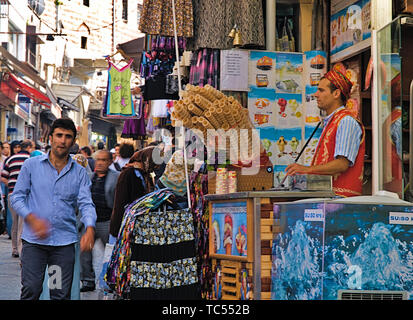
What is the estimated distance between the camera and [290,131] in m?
8.68

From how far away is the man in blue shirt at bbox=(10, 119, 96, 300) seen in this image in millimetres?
5773

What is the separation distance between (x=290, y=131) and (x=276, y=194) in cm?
336

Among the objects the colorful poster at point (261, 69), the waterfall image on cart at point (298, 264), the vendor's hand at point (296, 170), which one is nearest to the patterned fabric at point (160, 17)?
the colorful poster at point (261, 69)

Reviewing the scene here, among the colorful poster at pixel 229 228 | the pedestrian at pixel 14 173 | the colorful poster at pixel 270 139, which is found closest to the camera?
the colorful poster at pixel 229 228

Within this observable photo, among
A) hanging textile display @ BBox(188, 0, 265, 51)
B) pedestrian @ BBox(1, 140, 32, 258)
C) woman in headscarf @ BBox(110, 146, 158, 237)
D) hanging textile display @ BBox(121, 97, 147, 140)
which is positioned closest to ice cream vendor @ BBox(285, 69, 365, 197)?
hanging textile display @ BBox(188, 0, 265, 51)

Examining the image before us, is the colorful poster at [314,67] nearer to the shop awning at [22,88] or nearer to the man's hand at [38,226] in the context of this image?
the man's hand at [38,226]

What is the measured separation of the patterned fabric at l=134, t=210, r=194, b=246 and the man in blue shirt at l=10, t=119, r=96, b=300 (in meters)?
0.56

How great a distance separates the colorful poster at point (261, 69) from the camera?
27.8ft

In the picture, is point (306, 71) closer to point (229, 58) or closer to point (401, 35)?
point (229, 58)

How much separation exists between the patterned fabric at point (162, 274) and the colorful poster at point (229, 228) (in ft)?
1.12

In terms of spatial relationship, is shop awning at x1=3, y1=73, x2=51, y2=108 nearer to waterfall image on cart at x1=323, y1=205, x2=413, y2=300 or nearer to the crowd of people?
the crowd of people

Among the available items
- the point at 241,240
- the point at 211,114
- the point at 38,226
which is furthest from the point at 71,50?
the point at 241,240

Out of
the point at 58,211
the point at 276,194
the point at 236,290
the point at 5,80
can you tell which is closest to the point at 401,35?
the point at 276,194

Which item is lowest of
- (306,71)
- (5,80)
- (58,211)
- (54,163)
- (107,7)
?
(58,211)
